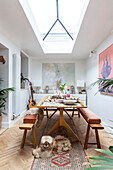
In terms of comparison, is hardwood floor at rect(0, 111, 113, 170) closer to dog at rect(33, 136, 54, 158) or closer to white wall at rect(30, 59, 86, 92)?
dog at rect(33, 136, 54, 158)

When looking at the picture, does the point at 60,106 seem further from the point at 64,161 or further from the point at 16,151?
the point at 16,151

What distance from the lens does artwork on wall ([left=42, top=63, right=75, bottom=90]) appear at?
19.6 ft

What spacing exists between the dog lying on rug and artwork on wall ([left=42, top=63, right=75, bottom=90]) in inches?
159

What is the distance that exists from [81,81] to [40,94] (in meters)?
2.11

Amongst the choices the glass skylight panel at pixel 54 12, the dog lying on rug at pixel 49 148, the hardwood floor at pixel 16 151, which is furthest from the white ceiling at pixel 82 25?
the dog lying on rug at pixel 49 148

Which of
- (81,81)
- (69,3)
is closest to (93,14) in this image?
(69,3)

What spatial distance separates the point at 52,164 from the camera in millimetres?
1642

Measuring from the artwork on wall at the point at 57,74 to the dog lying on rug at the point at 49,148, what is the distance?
405cm

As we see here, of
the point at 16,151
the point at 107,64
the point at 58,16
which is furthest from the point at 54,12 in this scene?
the point at 16,151

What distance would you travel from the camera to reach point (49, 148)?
6.26 ft

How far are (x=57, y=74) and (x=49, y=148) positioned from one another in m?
4.39

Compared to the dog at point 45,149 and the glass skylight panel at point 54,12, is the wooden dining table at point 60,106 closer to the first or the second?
the dog at point 45,149

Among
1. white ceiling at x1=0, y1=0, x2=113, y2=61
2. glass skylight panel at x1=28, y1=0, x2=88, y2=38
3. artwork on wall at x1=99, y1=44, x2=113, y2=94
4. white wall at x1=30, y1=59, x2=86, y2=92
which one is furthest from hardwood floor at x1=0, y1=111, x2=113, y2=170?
white wall at x1=30, y1=59, x2=86, y2=92

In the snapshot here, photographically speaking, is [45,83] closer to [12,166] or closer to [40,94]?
[40,94]
